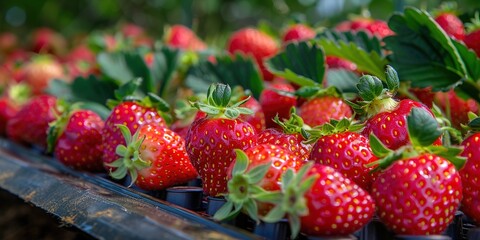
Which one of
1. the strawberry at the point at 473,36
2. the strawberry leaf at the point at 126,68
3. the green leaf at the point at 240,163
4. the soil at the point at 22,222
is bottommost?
the soil at the point at 22,222

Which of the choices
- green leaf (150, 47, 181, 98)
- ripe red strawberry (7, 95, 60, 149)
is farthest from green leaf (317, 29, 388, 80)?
ripe red strawberry (7, 95, 60, 149)

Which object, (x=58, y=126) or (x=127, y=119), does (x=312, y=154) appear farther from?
(x=58, y=126)

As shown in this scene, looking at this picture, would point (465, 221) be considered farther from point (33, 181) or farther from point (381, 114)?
point (33, 181)

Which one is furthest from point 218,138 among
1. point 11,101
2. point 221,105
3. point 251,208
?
point 11,101

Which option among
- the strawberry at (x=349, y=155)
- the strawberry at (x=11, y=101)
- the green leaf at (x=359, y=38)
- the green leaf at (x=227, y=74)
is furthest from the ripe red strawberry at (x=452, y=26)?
the strawberry at (x=11, y=101)

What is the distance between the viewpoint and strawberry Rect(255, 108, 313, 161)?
2.37 feet

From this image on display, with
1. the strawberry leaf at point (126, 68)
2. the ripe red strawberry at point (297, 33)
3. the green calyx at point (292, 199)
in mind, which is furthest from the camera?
the ripe red strawberry at point (297, 33)

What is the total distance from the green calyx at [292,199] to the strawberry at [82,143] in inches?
21.0

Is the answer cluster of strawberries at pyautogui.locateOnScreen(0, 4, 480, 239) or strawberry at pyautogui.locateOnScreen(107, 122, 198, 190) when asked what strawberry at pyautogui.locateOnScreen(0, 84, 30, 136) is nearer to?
cluster of strawberries at pyautogui.locateOnScreen(0, 4, 480, 239)

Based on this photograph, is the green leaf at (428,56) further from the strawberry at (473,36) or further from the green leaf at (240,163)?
the green leaf at (240,163)

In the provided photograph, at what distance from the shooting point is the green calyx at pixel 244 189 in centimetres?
59

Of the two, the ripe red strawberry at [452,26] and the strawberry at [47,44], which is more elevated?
the ripe red strawberry at [452,26]

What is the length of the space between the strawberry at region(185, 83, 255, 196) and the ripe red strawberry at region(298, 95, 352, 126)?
17 cm

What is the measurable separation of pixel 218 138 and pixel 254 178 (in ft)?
0.41
